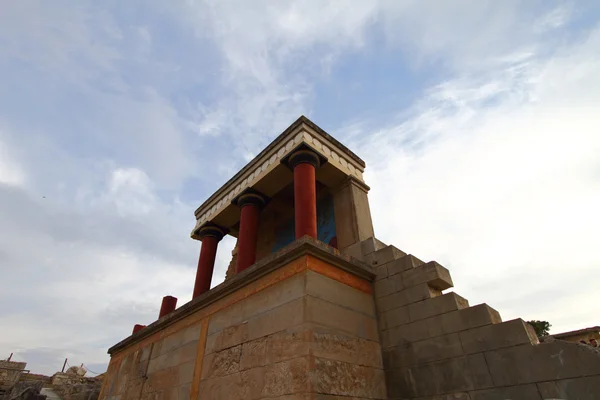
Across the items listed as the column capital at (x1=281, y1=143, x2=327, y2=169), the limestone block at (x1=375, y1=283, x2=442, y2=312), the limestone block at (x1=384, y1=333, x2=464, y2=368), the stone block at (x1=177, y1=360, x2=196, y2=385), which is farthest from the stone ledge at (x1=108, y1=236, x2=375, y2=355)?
the column capital at (x1=281, y1=143, x2=327, y2=169)

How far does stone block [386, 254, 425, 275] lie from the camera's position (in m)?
5.67

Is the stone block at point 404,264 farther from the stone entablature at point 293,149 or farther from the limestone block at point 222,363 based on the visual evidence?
the stone entablature at point 293,149

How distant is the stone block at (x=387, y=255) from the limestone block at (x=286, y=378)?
8.61ft

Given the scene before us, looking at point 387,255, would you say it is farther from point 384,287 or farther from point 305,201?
point 305,201

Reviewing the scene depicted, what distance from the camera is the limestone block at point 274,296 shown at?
16.1ft

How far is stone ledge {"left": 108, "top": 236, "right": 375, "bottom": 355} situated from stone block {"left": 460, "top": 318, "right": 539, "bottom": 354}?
1898 millimetres

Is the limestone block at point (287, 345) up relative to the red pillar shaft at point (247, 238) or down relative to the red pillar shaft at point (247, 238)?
down

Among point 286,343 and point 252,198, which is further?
point 252,198

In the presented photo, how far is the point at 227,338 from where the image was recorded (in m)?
5.68

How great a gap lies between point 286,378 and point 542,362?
9.92 feet

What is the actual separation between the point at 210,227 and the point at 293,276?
7.04 m

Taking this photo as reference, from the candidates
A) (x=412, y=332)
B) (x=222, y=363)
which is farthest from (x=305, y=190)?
(x=222, y=363)

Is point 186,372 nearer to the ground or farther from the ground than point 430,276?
nearer to the ground

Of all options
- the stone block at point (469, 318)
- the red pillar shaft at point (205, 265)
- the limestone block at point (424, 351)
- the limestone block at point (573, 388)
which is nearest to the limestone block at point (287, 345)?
the limestone block at point (424, 351)
